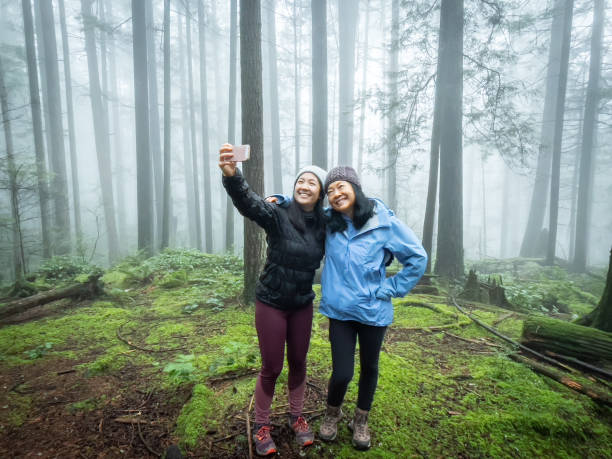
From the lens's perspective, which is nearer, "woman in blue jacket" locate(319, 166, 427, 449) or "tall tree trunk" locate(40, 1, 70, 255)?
"woman in blue jacket" locate(319, 166, 427, 449)

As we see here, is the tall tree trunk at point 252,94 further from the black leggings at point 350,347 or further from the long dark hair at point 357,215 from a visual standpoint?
the black leggings at point 350,347

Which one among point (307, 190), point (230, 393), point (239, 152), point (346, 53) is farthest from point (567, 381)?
point (346, 53)

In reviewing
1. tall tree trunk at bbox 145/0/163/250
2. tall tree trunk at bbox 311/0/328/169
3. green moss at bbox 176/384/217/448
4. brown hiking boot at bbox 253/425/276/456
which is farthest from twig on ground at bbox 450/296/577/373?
tall tree trunk at bbox 145/0/163/250

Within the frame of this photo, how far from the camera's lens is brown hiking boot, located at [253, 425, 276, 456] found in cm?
234

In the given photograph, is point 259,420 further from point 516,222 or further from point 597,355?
point 516,222

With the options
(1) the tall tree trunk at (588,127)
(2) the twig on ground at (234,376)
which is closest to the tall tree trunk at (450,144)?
(2) the twig on ground at (234,376)

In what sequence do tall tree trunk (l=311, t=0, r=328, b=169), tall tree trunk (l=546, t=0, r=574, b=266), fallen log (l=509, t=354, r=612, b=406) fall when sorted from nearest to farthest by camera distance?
1. fallen log (l=509, t=354, r=612, b=406)
2. tall tree trunk (l=311, t=0, r=328, b=169)
3. tall tree trunk (l=546, t=0, r=574, b=266)

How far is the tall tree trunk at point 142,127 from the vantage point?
12734mm

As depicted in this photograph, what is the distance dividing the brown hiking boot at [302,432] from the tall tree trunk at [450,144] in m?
7.32

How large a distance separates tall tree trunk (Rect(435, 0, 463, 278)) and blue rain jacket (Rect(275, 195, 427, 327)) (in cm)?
702

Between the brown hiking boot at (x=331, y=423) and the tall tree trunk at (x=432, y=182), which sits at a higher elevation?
the tall tree trunk at (x=432, y=182)

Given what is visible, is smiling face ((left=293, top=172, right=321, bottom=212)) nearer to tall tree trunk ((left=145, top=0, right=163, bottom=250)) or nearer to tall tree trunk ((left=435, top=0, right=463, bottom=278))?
tall tree trunk ((left=435, top=0, right=463, bottom=278))

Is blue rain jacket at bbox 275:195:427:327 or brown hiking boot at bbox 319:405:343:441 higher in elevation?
blue rain jacket at bbox 275:195:427:327

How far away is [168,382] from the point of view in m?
3.33
